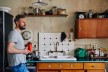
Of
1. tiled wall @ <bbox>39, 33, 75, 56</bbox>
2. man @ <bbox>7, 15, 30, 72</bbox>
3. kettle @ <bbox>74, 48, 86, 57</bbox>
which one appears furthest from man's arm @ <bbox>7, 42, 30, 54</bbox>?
kettle @ <bbox>74, 48, 86, 57</bbox>

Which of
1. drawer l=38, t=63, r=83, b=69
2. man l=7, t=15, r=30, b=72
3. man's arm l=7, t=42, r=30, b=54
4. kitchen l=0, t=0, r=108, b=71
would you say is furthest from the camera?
kitchen l=0, t=0, r=108, b=71

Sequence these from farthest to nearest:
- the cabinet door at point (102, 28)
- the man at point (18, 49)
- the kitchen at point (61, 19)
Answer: the kitchen at point (61, 19) → the cabinet door at point (102, 28) → the man at point (18, 49)

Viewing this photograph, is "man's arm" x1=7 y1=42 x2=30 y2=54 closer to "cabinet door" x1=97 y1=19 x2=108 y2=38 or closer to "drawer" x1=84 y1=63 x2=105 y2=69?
"drawer" x1=84 y1=63 x2=105 y2=69

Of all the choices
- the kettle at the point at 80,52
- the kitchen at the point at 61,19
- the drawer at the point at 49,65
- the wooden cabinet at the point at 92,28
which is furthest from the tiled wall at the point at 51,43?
the drawer at the point at 49,65

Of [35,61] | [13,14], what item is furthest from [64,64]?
[13,14]

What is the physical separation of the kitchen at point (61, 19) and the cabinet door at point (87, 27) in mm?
359

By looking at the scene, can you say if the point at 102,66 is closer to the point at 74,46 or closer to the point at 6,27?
the point at 74,46

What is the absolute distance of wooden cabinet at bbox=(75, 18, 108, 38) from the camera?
478 cm

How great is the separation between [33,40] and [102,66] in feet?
5.76

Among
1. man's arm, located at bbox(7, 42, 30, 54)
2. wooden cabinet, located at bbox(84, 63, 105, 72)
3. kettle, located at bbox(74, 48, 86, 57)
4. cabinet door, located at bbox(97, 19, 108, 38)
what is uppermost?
cabinet door, located at bbox(97, 19, 108, 38)

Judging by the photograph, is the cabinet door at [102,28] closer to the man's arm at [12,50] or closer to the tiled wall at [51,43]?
the tiled wall at [51,43]

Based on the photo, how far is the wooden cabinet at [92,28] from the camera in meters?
4.78

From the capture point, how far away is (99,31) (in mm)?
4793

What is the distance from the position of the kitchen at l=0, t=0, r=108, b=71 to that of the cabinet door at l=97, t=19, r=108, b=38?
340mm
